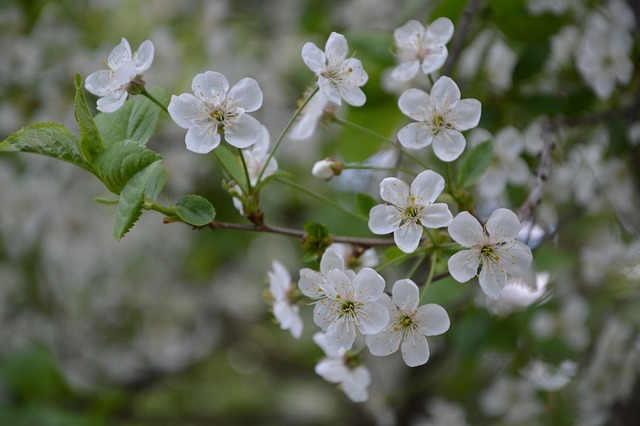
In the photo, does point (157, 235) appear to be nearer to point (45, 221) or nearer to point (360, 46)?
point (45, 221)

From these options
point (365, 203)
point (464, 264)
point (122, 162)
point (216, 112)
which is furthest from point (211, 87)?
point (464, 264)

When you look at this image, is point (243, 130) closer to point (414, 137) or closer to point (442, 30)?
point (414, 137)

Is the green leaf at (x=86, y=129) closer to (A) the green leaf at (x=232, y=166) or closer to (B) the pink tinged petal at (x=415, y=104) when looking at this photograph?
(A) the green leaf at (x=232, y=166)

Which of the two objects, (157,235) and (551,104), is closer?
(551,104)

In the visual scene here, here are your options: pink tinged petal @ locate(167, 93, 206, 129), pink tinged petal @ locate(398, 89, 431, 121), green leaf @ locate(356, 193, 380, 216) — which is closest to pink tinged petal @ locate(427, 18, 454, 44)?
pink tinged petal @ locate(398, 89, 431, 121)

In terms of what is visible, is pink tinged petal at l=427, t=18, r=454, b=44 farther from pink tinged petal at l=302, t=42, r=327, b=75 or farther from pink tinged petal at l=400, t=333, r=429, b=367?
pink tinged petal at l=400, t=333, r=429, b=367

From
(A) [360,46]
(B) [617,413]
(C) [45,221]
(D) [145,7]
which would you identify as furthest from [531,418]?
(D) [145,7]
